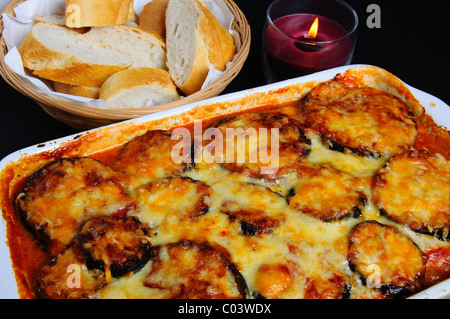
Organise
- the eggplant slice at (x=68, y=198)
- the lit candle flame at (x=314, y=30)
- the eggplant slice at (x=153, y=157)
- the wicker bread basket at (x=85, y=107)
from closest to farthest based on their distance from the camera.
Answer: the eggplant slice at (x=68, y=198) < the eggplant slice at (x=153, y=157) < the wicker bread basket at (x=85, y=107) < the lit candle flame at (x=314, y=30)

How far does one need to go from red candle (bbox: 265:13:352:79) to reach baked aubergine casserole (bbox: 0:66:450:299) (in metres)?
0.35

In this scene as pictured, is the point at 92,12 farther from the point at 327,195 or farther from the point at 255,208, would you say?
the point at 327,195

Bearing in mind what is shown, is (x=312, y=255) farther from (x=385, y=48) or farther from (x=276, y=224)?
(x=385, y=48)

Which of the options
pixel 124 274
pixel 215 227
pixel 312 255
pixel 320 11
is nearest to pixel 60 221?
pixel 124 274

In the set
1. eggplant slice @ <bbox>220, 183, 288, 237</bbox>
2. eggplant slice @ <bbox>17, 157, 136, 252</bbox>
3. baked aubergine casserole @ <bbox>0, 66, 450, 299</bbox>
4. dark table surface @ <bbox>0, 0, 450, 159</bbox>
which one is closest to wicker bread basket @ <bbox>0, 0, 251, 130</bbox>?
baked aubergine casserole @ <bbox>0, 66, 450, 299</bbox>

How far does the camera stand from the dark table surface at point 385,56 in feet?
8.56

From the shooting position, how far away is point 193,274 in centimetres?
165

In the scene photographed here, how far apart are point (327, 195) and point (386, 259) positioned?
323mm

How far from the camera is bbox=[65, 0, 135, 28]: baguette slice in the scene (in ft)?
8.36

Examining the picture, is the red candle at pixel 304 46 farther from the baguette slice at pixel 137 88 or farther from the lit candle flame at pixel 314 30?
the baguette slice at pixel 137 88

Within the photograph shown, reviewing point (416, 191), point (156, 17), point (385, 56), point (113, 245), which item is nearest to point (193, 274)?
point (113, 245)

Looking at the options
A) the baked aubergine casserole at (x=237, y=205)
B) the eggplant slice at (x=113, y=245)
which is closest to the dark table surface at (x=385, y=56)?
the baked aubergine casserole at (x=237, y=205)

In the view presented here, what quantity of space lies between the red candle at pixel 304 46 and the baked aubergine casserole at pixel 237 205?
0.35 m
